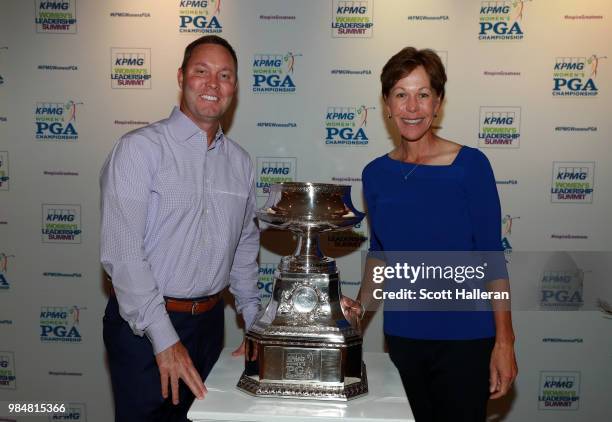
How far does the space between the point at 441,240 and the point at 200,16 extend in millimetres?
1867

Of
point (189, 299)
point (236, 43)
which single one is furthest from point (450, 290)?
point (236, 43)

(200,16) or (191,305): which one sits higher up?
(200,16)

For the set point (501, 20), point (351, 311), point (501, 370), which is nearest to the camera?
point (351, 311)

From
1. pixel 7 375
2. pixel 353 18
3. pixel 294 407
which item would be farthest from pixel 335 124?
pixel 7 375

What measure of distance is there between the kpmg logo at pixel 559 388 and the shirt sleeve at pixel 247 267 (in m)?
1.85

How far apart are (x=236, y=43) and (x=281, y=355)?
6.39 feet

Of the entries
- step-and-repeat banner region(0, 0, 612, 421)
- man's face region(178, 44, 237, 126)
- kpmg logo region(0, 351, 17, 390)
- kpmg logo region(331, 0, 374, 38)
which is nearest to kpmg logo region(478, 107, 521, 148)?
step-and-repeat banner region(0, 0, 612, 421)

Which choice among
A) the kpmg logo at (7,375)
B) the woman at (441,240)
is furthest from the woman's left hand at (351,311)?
the kpmg logo at (7,375)

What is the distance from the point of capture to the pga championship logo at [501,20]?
2754mm

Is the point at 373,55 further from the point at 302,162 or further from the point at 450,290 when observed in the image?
the point at 450,290

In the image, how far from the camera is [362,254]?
2.87 m

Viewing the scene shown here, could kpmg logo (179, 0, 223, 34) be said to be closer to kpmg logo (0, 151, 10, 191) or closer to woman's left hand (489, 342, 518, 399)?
kpmg logo (0, 151, 10, 191)

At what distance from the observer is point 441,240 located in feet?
5.47

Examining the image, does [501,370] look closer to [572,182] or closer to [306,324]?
[306,324]
